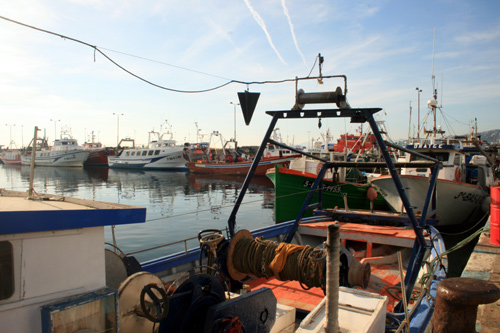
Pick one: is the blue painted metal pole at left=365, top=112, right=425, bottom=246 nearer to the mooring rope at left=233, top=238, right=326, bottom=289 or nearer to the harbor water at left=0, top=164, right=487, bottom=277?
the mooring rope at left=233, top=238, right=326, bottom=289

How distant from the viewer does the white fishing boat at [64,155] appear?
68.8m

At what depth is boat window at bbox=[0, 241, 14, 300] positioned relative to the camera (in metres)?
2.61

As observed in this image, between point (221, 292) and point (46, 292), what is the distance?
1.75m

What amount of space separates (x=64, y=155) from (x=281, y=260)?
73.6 m

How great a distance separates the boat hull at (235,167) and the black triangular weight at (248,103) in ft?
123

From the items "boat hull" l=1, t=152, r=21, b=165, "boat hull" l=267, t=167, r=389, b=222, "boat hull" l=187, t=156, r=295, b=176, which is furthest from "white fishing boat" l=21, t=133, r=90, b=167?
"boat hull" l=267, t=167, r=389, b=222

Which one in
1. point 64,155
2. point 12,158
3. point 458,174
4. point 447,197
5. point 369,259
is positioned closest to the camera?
point 369,259

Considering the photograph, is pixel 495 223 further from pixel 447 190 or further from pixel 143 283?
pixel 143 283

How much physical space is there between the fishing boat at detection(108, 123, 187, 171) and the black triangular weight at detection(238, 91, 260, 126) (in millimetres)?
54975

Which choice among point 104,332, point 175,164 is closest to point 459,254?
point 104,332

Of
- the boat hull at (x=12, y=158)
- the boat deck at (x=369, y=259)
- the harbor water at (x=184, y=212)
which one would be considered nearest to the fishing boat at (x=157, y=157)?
the harbor water at (x=184, y=212)

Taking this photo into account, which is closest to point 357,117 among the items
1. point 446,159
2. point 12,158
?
point 446,159

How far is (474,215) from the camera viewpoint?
17922 mm

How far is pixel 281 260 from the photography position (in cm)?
500
